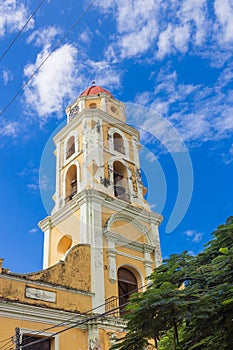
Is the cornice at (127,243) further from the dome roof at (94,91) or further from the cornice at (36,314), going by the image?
the dome roof at (94,91)

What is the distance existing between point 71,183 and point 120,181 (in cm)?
250

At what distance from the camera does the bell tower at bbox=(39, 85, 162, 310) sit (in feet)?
57.6

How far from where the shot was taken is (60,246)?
19.5m

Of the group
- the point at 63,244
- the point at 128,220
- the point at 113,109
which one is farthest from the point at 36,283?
the point at 113,109

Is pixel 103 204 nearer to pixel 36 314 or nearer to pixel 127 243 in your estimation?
pixel 127 243

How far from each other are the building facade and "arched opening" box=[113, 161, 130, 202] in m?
0.05

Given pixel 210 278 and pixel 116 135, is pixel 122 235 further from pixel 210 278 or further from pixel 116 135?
pixel 210 278

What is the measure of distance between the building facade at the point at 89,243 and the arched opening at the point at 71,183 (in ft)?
0.18

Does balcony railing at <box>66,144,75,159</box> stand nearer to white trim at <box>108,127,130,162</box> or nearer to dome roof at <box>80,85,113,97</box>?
white trim at <box>108,127,130,162</box>

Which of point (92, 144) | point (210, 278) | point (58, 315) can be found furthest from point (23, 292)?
point (92, 144)

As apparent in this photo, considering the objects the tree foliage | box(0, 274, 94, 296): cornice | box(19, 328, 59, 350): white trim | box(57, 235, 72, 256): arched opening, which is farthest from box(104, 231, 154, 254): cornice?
the tree foliage

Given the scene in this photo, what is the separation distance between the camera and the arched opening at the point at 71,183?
20763 mm

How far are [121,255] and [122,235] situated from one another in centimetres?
97

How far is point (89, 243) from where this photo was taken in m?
17.2
